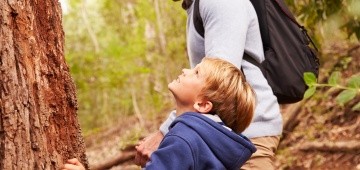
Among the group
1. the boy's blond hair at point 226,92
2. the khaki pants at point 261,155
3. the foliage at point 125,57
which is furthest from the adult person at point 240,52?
the foliage at point 125,57

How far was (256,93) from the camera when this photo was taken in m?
2.37

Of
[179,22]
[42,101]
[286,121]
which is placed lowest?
[286,121]

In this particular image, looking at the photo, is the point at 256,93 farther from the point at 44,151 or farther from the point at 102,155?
the point at 102,155

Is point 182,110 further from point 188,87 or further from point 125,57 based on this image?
point 125,57

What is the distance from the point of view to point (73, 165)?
1.95m

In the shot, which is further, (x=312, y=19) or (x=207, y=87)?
(x=312, y=19)

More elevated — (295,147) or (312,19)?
(312,19)

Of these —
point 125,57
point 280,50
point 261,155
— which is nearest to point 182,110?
point 261,155

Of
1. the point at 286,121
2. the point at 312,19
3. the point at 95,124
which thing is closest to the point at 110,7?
the point at 95,124

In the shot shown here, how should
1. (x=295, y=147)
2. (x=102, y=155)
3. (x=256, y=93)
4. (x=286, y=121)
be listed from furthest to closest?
(x=102, y=155) → (x=286, y=121) → (x=295, y=147) → (x=256, y=93)

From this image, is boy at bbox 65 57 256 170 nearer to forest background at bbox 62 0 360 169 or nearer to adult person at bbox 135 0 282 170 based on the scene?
adult person at bbox 135 0 282 170

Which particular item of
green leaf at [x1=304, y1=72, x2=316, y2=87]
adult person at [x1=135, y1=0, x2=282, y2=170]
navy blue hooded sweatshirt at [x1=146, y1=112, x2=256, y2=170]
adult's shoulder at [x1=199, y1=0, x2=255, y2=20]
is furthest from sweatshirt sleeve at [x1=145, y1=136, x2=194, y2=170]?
green leaf at [x1=304, y1=72, x2=316, y2=87]

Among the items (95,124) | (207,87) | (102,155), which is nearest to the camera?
(207,87)

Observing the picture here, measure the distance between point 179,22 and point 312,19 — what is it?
6486 mm
